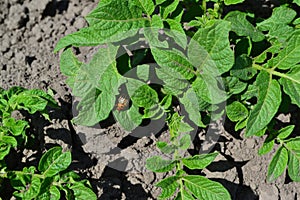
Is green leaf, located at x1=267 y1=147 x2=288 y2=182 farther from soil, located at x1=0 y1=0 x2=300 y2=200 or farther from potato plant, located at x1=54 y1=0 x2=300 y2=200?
soil, located at x1=0 y1=0 x2=300 y2=200

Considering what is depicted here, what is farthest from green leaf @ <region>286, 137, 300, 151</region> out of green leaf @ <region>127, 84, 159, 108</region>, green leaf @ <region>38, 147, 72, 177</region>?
green leaf @ <region>38, 147, 72, 177</region>

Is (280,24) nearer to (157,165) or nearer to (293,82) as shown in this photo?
(293,82)

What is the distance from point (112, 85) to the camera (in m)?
1.67

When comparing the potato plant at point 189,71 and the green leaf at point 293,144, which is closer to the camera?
the potato plant at point 189,71

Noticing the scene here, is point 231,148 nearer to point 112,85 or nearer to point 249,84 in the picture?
point 249,84

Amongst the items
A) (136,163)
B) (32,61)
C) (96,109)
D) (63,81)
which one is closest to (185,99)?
(96,109)

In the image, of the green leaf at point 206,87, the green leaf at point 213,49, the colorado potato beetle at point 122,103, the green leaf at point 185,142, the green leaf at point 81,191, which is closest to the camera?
the green leaf at point 213,49

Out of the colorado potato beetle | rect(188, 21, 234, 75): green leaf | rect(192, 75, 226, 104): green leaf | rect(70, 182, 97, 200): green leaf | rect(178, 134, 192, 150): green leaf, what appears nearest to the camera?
rect(188, 21, 234, 75): green leaf

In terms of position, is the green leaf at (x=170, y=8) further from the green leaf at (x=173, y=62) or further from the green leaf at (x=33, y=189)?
the green leaf at (x=33, y=189)

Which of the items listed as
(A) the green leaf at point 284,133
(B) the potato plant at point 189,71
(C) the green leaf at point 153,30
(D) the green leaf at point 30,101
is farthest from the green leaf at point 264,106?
(D) the green leaf at point 30,101

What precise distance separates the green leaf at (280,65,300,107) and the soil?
22.0 inches

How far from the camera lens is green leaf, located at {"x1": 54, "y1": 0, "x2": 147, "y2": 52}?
146cm

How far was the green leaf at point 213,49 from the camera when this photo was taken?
146 centimetres

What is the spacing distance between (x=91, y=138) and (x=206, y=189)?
25.7 inches
